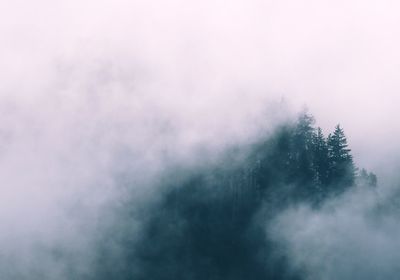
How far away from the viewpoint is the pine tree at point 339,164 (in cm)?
5781

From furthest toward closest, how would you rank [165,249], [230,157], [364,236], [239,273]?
[230,157] < [165,249] < [239,273] < [364,236]

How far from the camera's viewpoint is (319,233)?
56781 mm

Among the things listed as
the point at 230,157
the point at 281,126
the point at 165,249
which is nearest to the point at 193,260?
the point at 165,249

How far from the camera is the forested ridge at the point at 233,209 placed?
58.8 m

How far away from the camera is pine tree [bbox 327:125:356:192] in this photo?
190 ft

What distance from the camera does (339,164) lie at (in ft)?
191

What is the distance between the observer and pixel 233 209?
216 ft

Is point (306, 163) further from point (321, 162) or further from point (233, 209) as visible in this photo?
point (233, 209)

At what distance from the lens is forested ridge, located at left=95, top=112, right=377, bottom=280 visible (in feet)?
193

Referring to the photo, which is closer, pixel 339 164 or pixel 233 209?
pixel 339 164

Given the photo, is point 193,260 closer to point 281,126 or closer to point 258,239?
point 258,239

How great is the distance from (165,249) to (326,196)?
20.5 m

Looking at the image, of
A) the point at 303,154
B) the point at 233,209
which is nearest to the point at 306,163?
the point at 303,154

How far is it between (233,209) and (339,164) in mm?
14804
